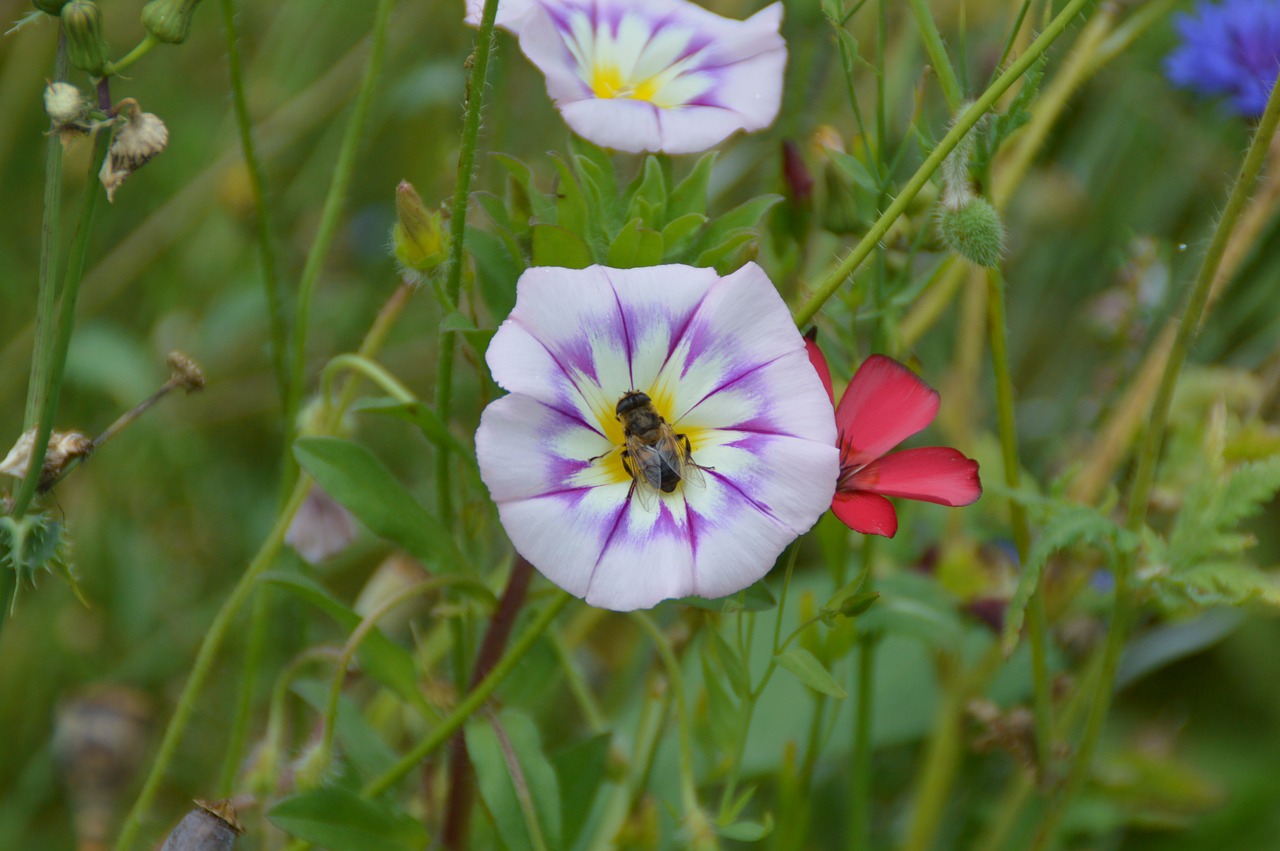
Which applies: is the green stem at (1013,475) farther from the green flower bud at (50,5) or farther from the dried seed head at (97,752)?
the dried seed head at (97,752)

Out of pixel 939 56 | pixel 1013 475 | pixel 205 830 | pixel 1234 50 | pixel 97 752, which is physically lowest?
pixel 205 830

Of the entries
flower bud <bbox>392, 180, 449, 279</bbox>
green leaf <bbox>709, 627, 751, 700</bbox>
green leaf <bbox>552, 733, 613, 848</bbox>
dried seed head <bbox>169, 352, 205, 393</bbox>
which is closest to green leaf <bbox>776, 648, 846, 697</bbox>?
green leaf <bbox>709, 627, 751, 700</bbox>

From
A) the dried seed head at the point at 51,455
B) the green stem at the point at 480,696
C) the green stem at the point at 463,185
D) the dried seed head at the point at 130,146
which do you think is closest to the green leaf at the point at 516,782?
the green stem at the point at 480,696

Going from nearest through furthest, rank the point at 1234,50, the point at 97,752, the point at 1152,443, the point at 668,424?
1. the point at 668,424
2. the point at 1152,443
3. the point at 97,752
4. the point at 1234,50

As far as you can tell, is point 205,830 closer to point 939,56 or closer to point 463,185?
point 463,185

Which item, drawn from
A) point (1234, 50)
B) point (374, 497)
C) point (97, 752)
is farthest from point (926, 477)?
point (1234, 50)

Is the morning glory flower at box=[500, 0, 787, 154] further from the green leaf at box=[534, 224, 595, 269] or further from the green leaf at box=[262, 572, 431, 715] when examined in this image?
the green leaf at box=[262, 572, 431, 715]
